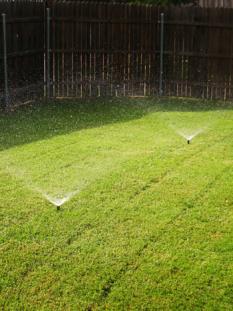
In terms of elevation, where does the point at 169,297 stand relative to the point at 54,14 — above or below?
below

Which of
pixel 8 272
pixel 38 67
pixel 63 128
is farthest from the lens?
pixel 38 67


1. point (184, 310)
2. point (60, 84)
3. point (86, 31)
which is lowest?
point (184, 310)

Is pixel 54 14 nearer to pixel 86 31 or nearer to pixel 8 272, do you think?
pixel 86 31

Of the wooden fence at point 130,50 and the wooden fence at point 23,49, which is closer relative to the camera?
the wooden fence at point 23,49

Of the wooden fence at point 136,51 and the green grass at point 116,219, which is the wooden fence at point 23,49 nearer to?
the wooden fence at point 136,51

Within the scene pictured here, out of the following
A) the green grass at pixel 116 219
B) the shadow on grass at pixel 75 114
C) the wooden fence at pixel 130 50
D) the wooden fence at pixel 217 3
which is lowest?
the green grass at pixel 116 219

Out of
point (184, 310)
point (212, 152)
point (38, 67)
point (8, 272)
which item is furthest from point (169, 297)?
point (38, 67)

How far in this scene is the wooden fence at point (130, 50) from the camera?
44.4 feet

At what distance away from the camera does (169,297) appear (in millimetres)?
4859

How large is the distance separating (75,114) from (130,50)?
2965 mm

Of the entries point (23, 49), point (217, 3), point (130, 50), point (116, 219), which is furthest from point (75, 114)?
point (217, 3)

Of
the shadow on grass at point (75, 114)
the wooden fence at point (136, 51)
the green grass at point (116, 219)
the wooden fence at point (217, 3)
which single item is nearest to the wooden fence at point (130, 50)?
the wooden fence at point (136, 51)

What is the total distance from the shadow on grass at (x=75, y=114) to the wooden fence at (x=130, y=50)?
24.5 inches

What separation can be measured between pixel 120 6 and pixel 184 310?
10080 mm
